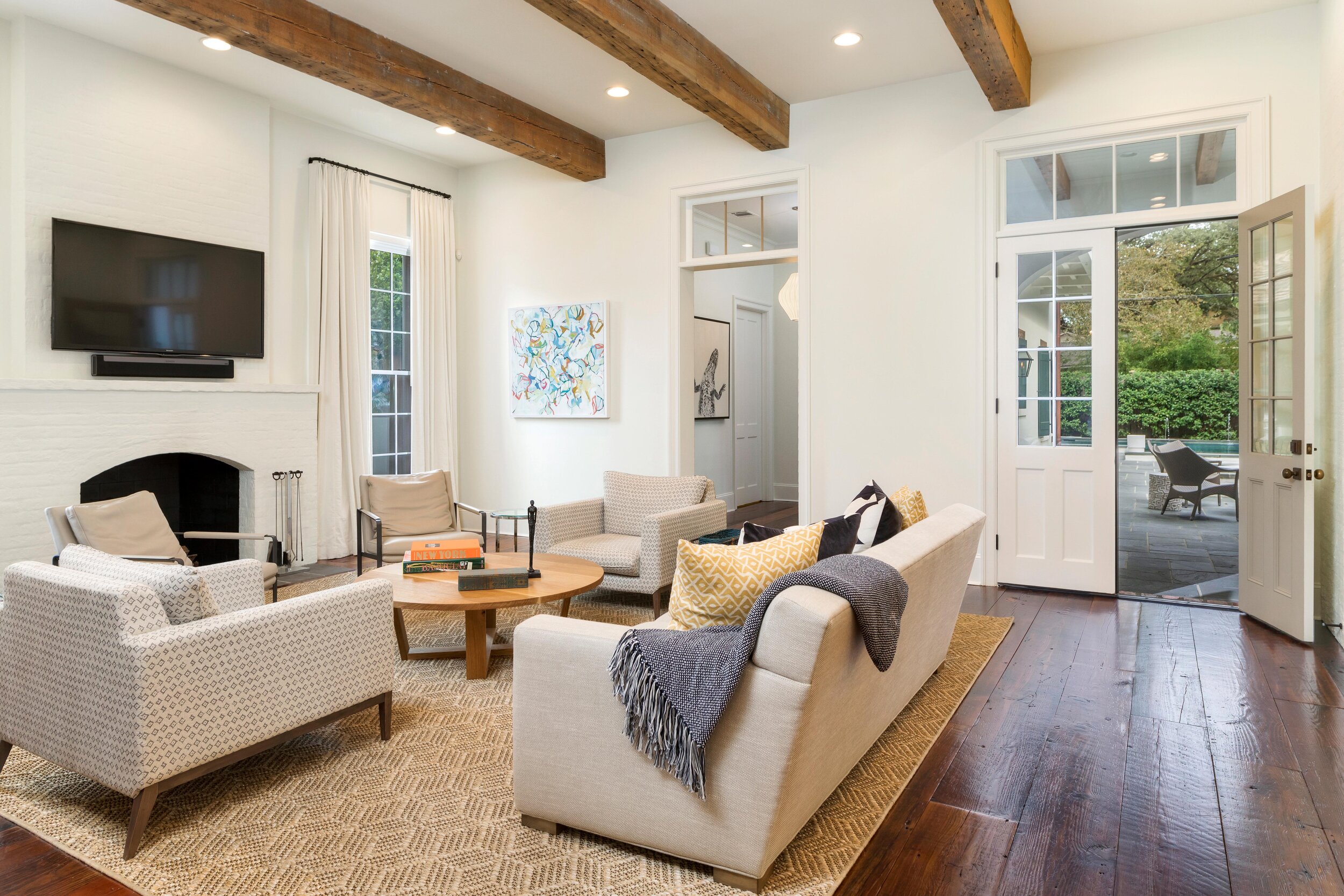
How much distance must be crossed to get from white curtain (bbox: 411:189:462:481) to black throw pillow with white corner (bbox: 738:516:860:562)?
475 cm

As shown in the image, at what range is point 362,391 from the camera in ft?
20.2

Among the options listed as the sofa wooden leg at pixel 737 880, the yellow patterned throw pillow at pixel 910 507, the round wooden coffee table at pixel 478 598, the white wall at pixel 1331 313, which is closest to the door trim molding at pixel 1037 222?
the white wall at pixel 1331 313

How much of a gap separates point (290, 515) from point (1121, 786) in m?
5.07

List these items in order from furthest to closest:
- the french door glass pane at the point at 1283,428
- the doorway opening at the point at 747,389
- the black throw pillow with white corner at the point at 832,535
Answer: the doorway opening at the point at 747,389
the french door glass pane at the point at 1283,428
the black throw pillow with white corner at the point at 832,535

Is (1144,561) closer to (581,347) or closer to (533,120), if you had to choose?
(581,347)

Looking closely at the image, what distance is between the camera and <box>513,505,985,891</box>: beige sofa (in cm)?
182

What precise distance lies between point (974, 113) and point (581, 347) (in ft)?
10.4

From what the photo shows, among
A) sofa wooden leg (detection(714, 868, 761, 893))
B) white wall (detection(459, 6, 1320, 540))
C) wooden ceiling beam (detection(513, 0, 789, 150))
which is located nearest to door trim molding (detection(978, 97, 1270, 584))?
white wall (detection(459, 6, 1320, 540))

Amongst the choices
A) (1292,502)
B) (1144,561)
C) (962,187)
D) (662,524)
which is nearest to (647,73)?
(962,187)

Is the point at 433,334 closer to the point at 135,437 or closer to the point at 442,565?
the point at 135,437

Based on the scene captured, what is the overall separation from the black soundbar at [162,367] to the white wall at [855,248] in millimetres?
2170

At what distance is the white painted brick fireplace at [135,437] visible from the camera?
14.1 feet

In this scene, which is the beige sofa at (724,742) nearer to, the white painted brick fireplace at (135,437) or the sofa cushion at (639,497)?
the sofa cushion at (639,497)

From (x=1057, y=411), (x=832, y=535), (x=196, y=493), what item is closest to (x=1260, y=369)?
(x=1057, y=411)
